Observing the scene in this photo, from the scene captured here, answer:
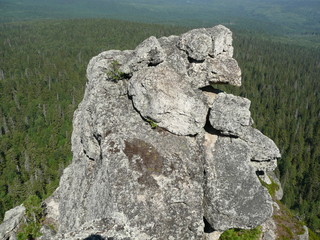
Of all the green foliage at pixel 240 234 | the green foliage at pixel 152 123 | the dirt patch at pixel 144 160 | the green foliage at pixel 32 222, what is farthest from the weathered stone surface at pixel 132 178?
the green foliage at pixel 240 234

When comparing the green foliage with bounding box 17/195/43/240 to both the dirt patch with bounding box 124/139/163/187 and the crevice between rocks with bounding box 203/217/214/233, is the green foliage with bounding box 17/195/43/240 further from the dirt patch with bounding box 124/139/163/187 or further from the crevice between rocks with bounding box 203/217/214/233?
the crevice between rocks with bounding box 203/217/214/233

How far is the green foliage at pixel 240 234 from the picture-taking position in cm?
2062

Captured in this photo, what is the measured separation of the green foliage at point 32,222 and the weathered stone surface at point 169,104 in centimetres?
1516

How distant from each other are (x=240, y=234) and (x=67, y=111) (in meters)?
101

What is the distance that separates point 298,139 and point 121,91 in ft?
321

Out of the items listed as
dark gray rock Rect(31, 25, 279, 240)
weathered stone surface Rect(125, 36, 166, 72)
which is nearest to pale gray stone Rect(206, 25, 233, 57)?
dark gray rock Rect(31, 25, 279, 240)

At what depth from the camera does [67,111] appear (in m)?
111

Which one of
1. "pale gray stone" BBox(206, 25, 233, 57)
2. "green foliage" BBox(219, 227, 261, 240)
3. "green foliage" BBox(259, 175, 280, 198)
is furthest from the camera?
"green foliage" BBox(259, 175, 280, 198)

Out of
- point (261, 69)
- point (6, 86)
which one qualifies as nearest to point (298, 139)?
point (261, 69)

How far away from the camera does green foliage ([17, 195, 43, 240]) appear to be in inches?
929

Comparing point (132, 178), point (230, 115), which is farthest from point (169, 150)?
point (230, 115)

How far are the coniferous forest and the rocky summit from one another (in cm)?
4071

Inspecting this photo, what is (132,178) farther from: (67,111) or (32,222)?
(67,111)

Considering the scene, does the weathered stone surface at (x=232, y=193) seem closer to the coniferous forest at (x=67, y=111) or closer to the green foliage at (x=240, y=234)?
the green foliage at (x=240, y=234)
